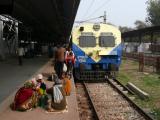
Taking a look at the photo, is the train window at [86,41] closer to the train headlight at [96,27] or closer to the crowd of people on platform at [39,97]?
the train headlight at [96,27]

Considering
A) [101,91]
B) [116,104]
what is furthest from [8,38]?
[116,104]

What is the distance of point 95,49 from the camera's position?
2342 centimetres

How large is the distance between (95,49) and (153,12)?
111 metres

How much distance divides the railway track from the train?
1.95m

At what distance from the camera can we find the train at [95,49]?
23234 mm

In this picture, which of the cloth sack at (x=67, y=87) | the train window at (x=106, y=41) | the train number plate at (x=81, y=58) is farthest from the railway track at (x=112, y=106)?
the train window at (x=106, y=41)

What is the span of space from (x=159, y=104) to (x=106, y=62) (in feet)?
26.2

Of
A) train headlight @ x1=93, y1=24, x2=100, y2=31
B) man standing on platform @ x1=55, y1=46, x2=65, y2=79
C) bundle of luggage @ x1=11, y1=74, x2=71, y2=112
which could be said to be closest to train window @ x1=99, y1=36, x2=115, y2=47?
train headlight @ x1=93, y1=24, x2=100, y2=31

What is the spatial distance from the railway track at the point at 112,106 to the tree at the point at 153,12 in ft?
361

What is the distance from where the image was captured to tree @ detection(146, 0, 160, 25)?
130 meters

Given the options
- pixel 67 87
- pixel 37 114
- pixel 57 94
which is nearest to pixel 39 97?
pixel 57 94

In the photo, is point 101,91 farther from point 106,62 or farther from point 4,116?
point 4,116

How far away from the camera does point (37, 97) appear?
12.0 m

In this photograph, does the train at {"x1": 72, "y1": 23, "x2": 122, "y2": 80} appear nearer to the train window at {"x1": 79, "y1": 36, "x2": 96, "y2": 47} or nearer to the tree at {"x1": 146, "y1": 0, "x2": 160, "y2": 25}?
the train window at {"x1": 79, "y1": 36, "x2": 96, "y2": 47}
